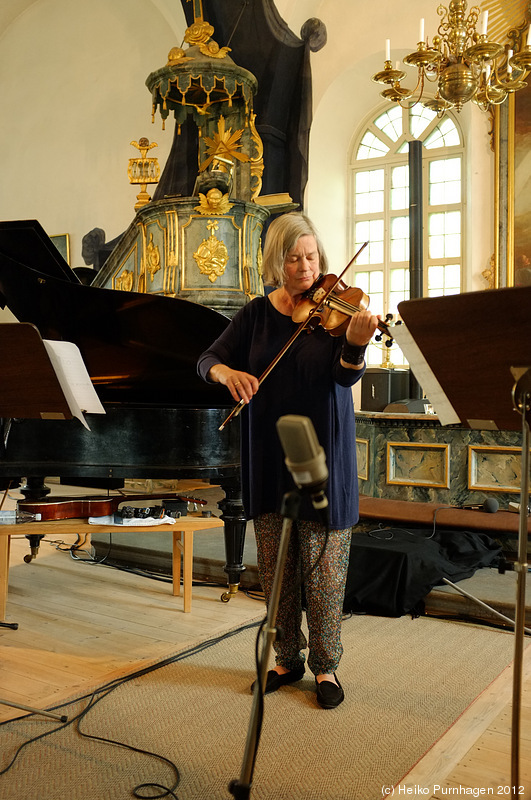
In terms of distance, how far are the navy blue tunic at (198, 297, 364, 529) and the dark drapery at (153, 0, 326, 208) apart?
242 inches

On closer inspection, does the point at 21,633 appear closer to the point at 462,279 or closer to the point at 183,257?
the point at 183,257

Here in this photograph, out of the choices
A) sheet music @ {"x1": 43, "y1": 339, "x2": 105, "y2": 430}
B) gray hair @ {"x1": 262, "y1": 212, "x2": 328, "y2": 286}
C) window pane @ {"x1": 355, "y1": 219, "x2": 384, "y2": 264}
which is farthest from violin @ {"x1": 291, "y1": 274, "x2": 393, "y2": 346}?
window pane @ {"x1": 355, "y1": 219, "x2": 384, "y2": 264}

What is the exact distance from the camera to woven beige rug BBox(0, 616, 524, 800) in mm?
2086

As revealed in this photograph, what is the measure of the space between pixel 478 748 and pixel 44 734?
134cm

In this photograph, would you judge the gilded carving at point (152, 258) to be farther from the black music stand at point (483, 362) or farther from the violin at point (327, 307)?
the black music stand at point (483, 362)

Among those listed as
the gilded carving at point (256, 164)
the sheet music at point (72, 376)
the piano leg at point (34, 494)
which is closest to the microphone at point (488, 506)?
the piano leg at point (34, 494)

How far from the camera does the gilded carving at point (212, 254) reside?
693 centimetres

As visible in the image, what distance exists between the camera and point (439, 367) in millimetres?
1775

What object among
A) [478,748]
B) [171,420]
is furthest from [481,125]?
[478,748]

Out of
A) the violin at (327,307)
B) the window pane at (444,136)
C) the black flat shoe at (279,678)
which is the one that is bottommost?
the black flat shoe at (279,678)

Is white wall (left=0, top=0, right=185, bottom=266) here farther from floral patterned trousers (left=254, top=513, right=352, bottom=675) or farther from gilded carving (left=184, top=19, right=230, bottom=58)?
floral patterned trousers (left=254, top=513, right=352, bottom=675)

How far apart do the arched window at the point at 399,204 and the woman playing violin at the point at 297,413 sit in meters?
5.91

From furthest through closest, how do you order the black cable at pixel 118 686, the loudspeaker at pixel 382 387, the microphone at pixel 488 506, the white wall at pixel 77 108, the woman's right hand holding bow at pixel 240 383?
the white wall at pixel 77 108 < the loudspeaker at pixel 382 387 < the microphone at pixel 488 506 < the woman's right hand holding bow at pixel 240 383 < the black cable at pixel 118 686

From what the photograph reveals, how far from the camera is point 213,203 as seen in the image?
6.81 m
